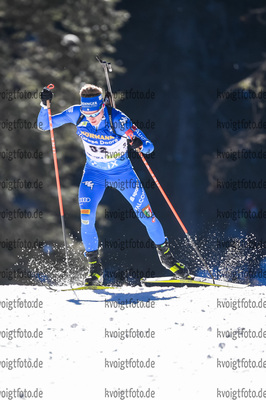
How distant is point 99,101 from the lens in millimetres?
5980

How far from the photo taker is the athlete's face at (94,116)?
6012mm

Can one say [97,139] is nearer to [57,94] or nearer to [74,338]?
[74,338]

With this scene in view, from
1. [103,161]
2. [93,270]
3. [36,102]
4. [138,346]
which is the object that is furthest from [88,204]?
[36,102]

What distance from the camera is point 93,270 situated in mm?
6660

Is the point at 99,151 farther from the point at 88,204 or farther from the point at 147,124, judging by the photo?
the point at 147,124

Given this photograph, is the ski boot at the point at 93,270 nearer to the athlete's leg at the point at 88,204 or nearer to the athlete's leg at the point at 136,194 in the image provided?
the athlete's leg at the point at 88,204

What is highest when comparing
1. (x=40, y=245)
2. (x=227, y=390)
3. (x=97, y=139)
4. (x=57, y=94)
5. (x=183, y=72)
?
(x=183, y=72)

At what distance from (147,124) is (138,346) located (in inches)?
594

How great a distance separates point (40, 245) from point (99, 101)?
6.34m

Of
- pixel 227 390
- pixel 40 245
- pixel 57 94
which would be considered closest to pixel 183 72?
pixel 57 94

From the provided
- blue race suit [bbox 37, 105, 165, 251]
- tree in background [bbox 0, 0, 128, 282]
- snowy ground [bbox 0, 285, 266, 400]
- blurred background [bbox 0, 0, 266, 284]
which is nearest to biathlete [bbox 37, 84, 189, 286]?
blue race suit [bbox 37, 105, 165, 251]

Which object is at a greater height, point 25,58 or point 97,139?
point 25,58

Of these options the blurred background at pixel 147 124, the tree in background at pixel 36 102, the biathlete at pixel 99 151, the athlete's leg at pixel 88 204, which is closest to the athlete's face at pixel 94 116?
the biathlete at pixel 99 151

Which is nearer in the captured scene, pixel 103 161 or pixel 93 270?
pixel 103 161
